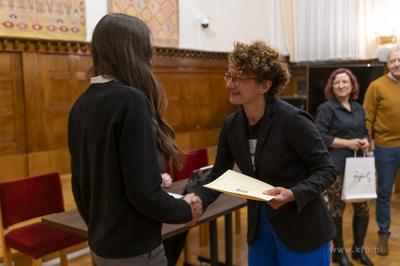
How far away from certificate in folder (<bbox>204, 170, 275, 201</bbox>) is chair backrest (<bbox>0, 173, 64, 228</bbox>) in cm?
212

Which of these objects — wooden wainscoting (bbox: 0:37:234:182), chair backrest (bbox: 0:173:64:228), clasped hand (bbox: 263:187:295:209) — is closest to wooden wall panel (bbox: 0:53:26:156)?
wooden wainscoting (bbox: 0:37:234:182)

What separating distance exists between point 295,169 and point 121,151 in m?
0.76

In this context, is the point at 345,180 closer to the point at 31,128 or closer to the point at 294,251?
the point at 294,251

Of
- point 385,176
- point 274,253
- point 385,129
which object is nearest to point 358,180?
point 385,176

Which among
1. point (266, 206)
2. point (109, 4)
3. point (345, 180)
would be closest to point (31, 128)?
point (109, 4)

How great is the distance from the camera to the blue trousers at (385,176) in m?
4.08

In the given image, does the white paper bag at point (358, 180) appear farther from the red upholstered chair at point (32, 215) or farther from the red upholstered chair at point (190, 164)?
the red upholstered chair at point (32, 215)

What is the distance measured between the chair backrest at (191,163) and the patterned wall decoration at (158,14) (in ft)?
10.2

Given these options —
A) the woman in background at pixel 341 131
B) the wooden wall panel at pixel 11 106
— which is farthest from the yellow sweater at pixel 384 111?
the wooden wall panel at pixel 11 106

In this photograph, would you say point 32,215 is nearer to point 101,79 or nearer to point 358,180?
point 101,79

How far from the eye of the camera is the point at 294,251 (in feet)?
5.85

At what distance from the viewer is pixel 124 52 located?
1490 millimetres

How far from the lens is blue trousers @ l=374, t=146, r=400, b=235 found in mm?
4082

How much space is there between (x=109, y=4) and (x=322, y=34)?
13.9 ft
